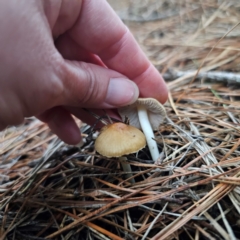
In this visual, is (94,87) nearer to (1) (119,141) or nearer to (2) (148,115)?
(1) (119,141)

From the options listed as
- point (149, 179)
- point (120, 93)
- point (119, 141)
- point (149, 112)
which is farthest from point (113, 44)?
point (149, 179)

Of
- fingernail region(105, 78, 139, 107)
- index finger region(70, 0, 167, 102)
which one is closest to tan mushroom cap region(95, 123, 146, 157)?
fingernail region(105, 78, 139, 107)

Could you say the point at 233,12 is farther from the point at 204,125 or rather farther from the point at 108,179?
the point at 108,179


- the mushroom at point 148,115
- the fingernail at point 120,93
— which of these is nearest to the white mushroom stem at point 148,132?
the mushroom at point 148,115

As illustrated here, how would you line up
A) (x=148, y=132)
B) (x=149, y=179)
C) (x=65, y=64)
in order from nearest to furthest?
1. (x=65, y=64)
2. (x=149, y=179)
3. (x=148, y=132)

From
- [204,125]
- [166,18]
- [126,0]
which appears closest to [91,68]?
[204,125]
